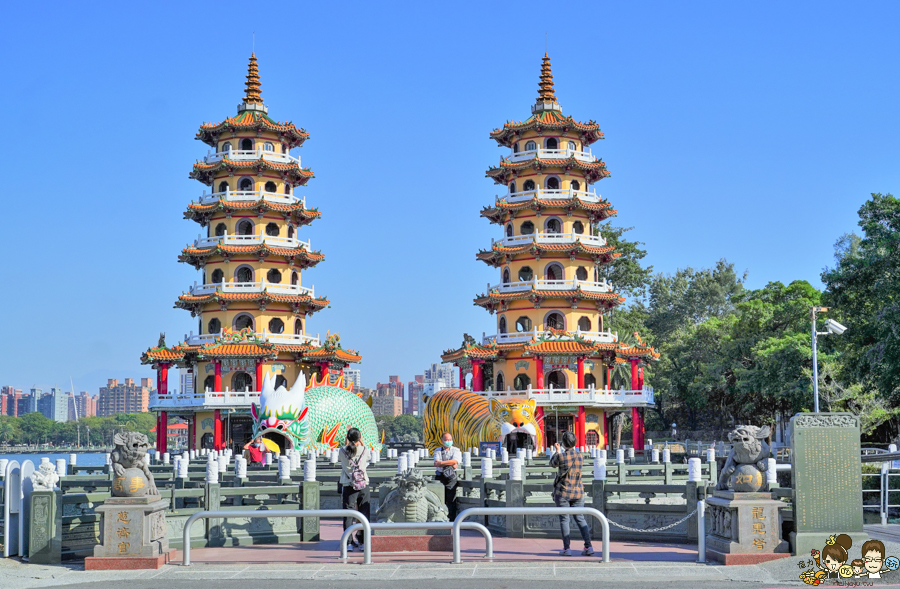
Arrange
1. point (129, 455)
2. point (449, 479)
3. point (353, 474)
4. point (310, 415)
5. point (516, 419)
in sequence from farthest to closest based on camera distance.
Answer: point (516, 419)
point (310, 415)
point (449, 479)
point (353, 474)
point (129, 455)

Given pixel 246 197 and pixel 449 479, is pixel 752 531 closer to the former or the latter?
pixel 449 479

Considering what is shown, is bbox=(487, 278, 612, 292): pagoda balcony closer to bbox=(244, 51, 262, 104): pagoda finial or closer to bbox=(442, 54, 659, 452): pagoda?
bbox=(442, 54, 659, 452): pagoda

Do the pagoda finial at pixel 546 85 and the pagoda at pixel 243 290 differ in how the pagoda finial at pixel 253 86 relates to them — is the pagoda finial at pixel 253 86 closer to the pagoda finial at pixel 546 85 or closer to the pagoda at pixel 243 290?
the pagoda at pixel 243 290

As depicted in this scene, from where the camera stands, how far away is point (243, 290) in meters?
54.9

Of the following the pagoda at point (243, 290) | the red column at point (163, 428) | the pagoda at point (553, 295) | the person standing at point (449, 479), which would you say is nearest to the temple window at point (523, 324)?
the pagoda at point (553, 295)

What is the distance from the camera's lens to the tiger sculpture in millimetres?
38906

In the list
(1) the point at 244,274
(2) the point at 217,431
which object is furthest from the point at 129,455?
(1) the point at 244,274

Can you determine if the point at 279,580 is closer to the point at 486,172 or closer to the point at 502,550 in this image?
the point at 502,550

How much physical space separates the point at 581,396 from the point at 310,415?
1892 cm

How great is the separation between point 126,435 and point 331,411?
23.6 meters

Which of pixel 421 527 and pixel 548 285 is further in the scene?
pixel 548 285

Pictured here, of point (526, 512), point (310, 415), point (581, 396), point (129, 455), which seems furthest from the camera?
point (581, 396)

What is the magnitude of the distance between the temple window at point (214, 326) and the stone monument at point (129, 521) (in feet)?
136

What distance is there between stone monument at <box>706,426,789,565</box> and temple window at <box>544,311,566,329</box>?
4012 centimetres
